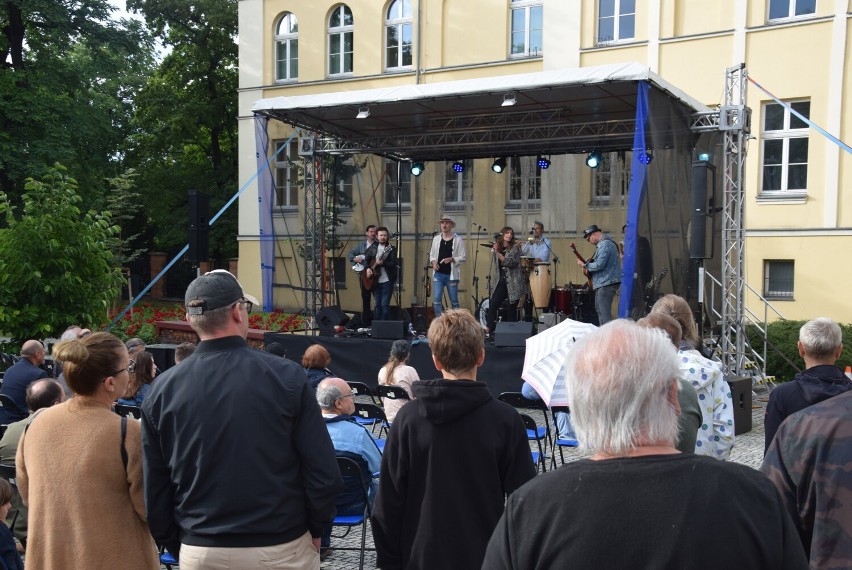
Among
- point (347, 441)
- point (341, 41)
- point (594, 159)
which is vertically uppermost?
point (341, 41)

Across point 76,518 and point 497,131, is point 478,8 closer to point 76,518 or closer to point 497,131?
point 497,131

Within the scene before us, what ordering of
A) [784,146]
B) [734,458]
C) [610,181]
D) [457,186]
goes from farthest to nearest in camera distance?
[784,146], [457,186], [610,181], [734,458]

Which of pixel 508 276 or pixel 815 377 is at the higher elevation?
pixel 815 377

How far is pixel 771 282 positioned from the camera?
53.0 feet

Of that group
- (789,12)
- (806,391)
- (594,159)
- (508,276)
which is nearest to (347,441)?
(806,391)

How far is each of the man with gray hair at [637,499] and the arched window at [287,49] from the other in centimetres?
2112

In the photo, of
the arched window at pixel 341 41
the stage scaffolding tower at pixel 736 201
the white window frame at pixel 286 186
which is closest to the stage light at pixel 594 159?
the stage scaffolding tower at pixel 736 201

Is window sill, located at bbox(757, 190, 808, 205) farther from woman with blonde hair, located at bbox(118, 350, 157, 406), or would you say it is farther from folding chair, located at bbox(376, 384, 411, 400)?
woman with blonde hair, located at bbox(118, 350, 157, 406)

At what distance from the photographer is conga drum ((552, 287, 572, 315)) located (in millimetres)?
12914

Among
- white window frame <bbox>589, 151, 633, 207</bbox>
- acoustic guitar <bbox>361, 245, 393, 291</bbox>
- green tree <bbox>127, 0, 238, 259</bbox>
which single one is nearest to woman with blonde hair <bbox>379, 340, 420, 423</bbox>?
acoustic guitar <bbox>361, 245, 393, 291</bbox>

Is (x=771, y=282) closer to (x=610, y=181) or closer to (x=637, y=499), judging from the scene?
(x=610, y=181)

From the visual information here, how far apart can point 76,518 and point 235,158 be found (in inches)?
1096

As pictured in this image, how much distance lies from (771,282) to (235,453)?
50.4ft

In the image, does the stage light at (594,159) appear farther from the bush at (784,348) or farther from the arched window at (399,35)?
the arched window at (399,35)
